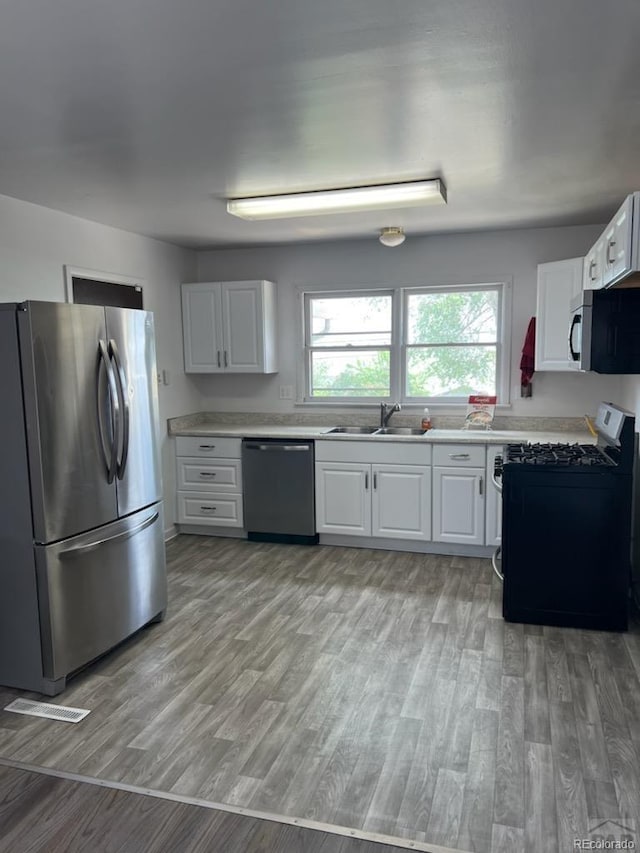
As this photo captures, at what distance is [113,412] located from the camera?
2963 mm

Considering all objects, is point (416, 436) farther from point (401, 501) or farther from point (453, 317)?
point (453, 317)

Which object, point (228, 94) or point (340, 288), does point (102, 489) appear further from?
point (340, 288)

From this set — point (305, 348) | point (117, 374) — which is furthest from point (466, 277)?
point (117, 374)

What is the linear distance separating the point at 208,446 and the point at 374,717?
2.90 meters

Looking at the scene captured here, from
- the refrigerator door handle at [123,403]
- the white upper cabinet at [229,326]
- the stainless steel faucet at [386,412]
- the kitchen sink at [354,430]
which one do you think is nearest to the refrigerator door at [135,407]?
the refrigerator door handle at [123,403]

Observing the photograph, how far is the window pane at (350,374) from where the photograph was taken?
16.9 ft

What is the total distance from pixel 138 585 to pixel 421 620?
1.54 metres

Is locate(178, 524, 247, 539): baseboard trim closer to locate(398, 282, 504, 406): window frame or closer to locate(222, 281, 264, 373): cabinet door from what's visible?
locate(222, 281, 264, 373): cabinet door

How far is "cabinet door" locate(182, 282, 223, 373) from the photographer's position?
17.0 feet

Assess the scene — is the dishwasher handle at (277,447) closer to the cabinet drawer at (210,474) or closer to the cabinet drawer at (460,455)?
the cabinet drawer at (210,474)

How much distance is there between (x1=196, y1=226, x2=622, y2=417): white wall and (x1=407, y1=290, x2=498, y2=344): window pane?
0.14 m

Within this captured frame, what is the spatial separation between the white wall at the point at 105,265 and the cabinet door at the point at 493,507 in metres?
2.51

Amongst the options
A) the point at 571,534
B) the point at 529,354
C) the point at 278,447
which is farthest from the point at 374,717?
the point at 529,354

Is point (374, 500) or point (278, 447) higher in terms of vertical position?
point (278, 447)
